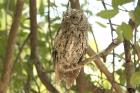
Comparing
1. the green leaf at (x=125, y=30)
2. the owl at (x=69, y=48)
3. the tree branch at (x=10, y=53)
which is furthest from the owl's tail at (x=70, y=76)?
the tree branch at (x=10, y=53)

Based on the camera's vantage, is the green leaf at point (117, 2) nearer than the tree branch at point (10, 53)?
Yes

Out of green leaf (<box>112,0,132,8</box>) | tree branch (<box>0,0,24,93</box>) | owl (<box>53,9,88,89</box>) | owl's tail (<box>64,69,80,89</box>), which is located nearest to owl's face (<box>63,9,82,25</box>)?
owl (<box>53,9,88,89</box>)

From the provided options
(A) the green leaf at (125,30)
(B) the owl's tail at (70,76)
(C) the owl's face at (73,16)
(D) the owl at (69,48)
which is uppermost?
(C) the owl's face at (73,16)

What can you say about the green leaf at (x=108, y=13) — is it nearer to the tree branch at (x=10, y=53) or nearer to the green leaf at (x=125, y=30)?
the green leaf at (x=125, y=30)

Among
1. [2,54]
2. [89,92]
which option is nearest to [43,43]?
[2,54]

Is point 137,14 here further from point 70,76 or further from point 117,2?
point 70,76

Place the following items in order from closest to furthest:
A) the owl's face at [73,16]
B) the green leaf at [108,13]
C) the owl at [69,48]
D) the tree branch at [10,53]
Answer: the green leaf at [108,13] < the owl at [69,48] < the owl's face at [73,16] < the tree branch at [10,53]

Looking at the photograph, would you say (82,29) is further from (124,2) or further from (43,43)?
(43,43)

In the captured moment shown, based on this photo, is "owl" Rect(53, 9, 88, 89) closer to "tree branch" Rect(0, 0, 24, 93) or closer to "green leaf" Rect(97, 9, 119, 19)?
"green leaf" Rect(97, 9, 119, 19)
